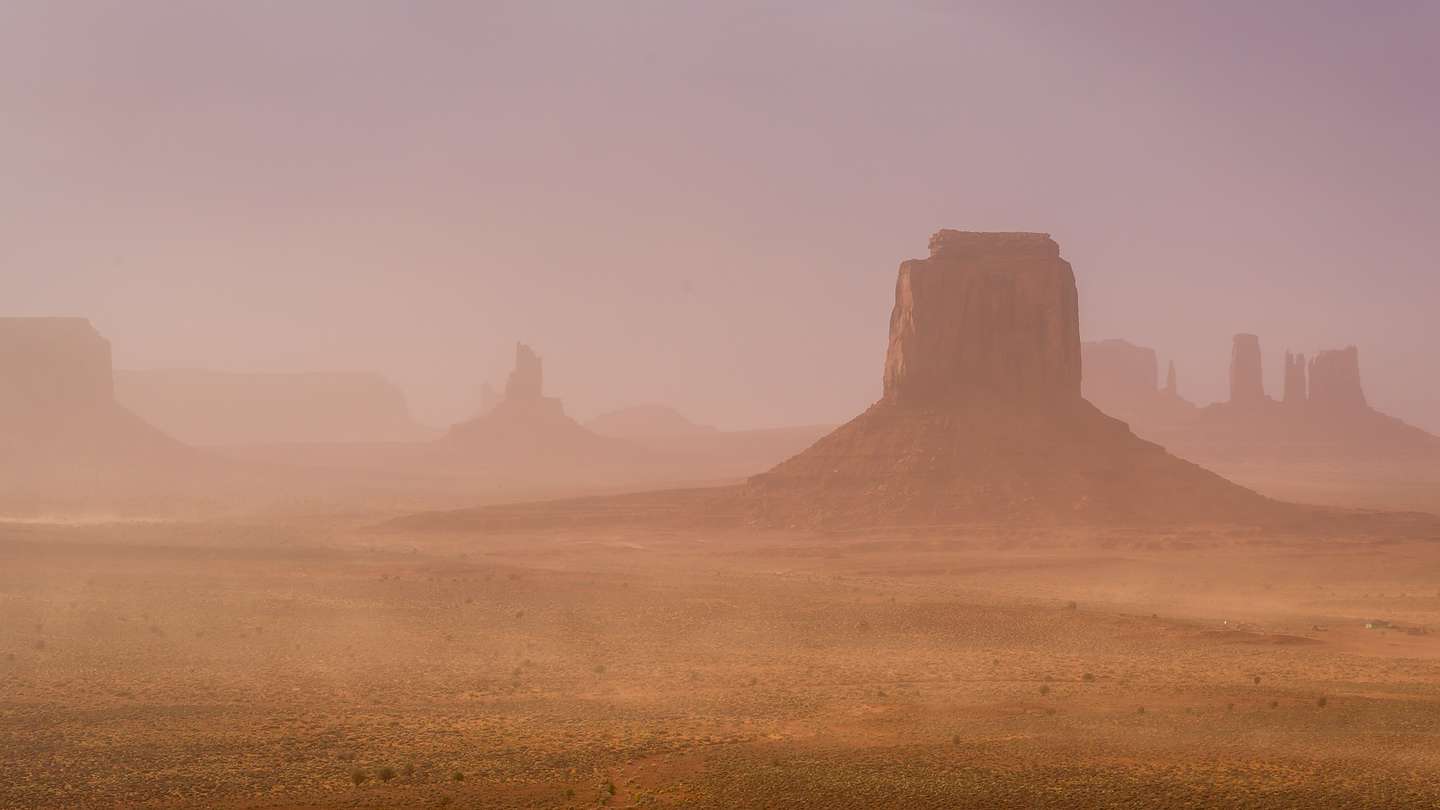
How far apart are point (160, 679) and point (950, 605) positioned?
2891 centimetres

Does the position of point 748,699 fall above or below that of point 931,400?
below

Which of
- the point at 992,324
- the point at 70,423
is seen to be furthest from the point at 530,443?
the point at 992,324

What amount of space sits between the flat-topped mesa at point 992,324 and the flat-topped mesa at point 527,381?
343 ft

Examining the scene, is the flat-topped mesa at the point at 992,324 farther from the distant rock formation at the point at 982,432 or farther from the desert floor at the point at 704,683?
the desert floor at the point at 704,683

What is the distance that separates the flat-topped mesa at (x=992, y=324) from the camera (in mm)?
82688

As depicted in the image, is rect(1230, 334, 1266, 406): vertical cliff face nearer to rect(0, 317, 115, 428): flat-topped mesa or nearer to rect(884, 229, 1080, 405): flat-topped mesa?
rect(884, 229, 1080, 405): flat-topped mesa

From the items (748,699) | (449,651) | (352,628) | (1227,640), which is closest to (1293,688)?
(1227,640)

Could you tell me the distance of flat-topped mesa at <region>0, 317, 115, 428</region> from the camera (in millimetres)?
119250

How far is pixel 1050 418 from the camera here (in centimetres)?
8125

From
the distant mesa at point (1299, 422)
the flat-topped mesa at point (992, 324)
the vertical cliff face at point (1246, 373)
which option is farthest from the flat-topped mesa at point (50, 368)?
the vertical cliff face at point (1246, 373)

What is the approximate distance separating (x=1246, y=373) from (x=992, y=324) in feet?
365

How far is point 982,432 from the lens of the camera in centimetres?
8019

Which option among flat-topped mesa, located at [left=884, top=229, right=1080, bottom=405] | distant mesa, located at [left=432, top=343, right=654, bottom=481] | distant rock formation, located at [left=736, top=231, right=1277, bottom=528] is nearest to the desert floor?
distant rock formation, located at [left=736, top=231, right=1277, bottom=528]

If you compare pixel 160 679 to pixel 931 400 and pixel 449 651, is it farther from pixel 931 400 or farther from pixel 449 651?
pixel 931 400
